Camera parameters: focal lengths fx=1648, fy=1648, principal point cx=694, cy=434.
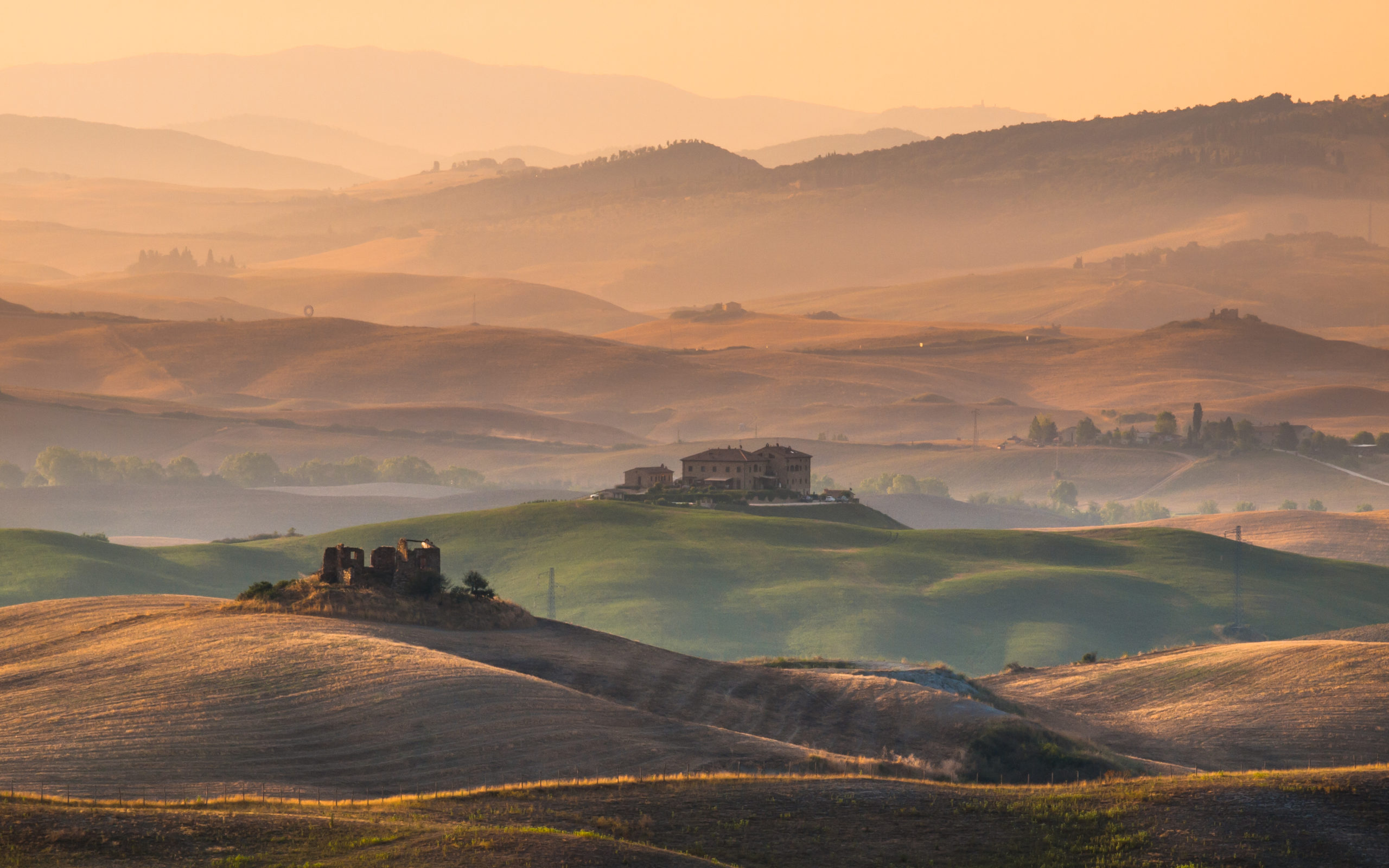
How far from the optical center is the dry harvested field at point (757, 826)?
3488cm

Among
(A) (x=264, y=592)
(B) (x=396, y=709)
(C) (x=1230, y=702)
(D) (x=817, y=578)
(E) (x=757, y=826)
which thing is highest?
(A) (x=264, y=592)

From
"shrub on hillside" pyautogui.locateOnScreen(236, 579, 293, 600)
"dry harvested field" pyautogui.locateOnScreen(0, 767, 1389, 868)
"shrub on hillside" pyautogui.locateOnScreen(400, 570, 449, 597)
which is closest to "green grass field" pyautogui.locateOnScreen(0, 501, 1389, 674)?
"shrub on hillside" pyautogui.locateOnScreen(400, 570, 449, 597)

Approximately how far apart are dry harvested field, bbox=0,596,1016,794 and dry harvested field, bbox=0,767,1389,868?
12.8ft

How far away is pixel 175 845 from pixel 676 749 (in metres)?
17.4

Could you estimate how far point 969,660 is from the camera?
467ft

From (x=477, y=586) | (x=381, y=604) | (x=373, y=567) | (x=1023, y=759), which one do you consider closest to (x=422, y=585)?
(x=373, y=567)

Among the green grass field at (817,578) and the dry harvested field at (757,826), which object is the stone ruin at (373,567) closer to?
the dry harvested field at (757,826)

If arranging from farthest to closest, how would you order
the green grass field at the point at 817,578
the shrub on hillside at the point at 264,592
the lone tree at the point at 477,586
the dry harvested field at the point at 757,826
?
the green grass field at the point at 817,578 < the lone tree at the point at 477,586 < the shrub on hillside at the point at 264,592 < the dry harvested field at the point at 757,826

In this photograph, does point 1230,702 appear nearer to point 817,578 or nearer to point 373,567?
point 373,567

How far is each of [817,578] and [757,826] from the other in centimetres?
12214

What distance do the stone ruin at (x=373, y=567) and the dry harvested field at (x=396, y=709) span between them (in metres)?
4.57

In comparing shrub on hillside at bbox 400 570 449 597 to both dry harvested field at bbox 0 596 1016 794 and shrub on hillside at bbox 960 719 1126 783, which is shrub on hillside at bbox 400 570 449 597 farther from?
shrub on hillside at bbox 960 719 1126 783

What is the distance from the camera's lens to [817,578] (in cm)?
16088

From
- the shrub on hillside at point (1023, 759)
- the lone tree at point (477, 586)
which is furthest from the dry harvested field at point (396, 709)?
the lone tree at point (477, 586)
